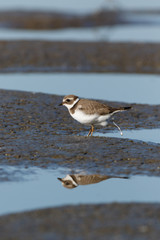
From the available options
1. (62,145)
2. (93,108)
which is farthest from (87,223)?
(93,108)

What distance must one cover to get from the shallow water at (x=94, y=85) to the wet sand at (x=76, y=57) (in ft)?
3.28

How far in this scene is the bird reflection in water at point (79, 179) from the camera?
9.31 metres

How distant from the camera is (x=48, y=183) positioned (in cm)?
937

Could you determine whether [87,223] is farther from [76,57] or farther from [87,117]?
[76,57]

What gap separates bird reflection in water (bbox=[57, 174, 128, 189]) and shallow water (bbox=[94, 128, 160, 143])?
293 centimetres

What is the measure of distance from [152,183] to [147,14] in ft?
116

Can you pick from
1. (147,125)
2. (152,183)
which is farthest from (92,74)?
(152,183)

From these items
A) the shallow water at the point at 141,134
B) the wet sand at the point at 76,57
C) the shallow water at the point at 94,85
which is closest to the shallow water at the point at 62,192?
the shallow water at the point at 141,134

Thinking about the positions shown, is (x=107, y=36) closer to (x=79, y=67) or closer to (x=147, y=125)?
(x=79, y=67)

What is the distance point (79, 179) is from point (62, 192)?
784 mm

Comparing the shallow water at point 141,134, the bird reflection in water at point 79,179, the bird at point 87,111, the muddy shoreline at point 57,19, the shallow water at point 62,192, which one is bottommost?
the muddy shoreline at point 57,19

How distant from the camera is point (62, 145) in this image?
11133 mm

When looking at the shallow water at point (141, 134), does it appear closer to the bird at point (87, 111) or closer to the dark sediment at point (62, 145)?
the dark sediment at point (62, 145)

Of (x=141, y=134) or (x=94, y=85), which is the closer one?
(x=141, y=134)
